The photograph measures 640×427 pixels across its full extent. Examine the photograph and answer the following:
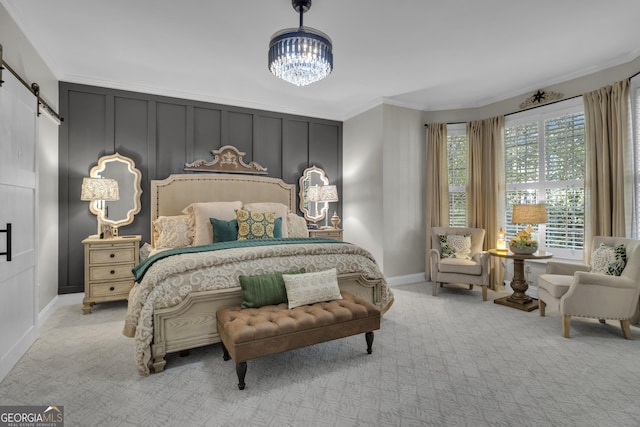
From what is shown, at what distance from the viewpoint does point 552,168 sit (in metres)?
4.23

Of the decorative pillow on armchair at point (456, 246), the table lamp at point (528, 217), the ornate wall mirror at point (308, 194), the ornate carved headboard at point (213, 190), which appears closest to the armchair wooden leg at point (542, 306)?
the table lamp at point (528, 217)

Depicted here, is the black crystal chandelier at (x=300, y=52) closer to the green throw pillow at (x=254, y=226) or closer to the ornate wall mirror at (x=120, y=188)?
the green throw pillow at (x=254, y=226)

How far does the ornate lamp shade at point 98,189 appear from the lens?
3601mm

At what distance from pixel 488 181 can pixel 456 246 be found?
124 centimetres

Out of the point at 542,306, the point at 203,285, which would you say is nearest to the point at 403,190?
the point at 542,306

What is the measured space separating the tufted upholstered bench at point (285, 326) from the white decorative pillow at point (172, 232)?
1585 mm

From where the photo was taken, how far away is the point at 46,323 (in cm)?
329

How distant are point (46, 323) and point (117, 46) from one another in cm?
303

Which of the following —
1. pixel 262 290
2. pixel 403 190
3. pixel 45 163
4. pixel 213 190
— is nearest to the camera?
pixel 262 290

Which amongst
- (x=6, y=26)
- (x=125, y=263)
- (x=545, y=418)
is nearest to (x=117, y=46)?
(x=6, y=26)

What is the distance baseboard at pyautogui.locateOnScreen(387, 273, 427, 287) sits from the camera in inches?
194

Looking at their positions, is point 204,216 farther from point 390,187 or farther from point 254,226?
point 390,187

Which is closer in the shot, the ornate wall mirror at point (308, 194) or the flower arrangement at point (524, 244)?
the flower arrangement at point (524, 244)

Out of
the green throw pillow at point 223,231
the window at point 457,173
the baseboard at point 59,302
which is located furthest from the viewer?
the window at point 457,173
